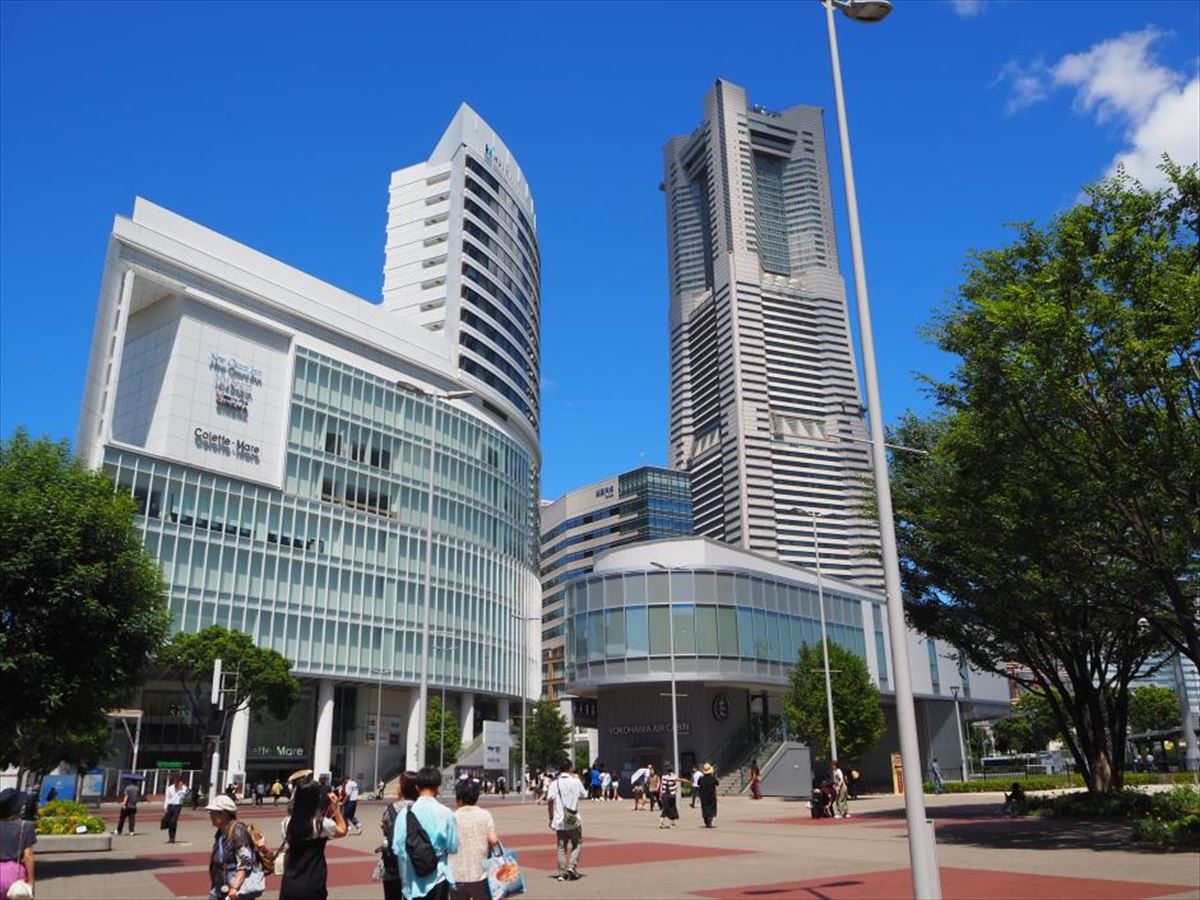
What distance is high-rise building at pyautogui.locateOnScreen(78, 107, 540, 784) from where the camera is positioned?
192 ft

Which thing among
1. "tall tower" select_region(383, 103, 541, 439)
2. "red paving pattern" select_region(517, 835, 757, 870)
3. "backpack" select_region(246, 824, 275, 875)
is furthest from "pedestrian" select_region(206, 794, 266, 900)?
"tall tower" select_region(383, 103, 541, 439)

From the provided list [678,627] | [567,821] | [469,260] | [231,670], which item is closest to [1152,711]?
[678,627]

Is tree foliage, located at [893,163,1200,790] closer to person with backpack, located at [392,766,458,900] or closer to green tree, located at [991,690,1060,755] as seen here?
person with backpack, located at [392,766,458,900]

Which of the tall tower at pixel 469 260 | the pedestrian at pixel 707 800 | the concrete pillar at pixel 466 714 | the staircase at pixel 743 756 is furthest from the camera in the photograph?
the tall tower at pixel 469 260

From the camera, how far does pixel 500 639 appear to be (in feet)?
254

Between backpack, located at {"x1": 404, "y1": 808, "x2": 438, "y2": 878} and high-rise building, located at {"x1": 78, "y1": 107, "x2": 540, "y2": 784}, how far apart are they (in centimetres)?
4502

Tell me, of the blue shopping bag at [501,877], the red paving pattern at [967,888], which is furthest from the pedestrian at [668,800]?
the blue shopping bag at [501,877]

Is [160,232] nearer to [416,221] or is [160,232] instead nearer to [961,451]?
[416,221]

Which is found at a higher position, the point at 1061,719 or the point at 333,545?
the point at 333,545

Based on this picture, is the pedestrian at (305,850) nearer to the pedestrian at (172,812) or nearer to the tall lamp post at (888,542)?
the tall lamp post at (888,542)

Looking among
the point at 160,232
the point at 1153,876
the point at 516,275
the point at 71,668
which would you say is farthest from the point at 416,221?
the point at 1153,876

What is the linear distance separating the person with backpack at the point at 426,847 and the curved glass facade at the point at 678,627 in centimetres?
4365

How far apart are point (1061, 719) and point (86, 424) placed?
5336 cm

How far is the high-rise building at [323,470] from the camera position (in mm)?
58375
